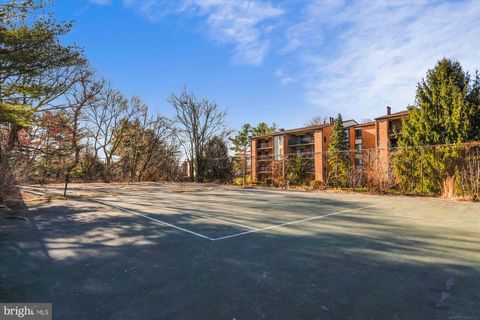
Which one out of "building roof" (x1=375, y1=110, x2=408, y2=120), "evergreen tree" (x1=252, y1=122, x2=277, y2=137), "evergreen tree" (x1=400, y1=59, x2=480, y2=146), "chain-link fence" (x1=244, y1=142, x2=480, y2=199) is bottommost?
"chain-link fence" (x1=244, y1=142, x2=480, y2=199)

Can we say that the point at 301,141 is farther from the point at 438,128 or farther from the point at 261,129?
the point at 438,128

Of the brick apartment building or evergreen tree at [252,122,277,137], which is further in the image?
evergreen tree at [252,122,277,137]

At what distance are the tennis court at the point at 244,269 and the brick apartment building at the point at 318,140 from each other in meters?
21.3

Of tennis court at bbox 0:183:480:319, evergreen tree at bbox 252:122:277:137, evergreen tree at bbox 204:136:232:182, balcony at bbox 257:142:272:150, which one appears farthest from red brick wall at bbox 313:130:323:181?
tennis court at bbox 0:183:480:319

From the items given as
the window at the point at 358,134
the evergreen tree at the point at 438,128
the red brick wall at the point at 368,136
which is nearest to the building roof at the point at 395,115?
the red brick wall at the point at 368,136

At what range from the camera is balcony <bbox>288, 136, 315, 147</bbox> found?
3769cm

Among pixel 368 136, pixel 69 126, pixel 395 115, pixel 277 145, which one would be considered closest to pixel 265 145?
pixel 277 145

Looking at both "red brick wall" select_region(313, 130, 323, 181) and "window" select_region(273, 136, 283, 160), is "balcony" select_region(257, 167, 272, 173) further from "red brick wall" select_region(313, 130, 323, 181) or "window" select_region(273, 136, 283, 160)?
"window" select_region(273, 136, 283, 160)

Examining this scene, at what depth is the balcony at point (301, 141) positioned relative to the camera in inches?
1484

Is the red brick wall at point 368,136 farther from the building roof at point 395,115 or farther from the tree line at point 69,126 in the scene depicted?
the tree line at point 69,126

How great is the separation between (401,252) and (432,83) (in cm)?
1506

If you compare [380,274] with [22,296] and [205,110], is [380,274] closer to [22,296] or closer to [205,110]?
[22,296]

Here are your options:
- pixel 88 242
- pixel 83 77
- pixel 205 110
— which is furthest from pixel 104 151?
pixel 88 242

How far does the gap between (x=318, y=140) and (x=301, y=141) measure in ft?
13.9
